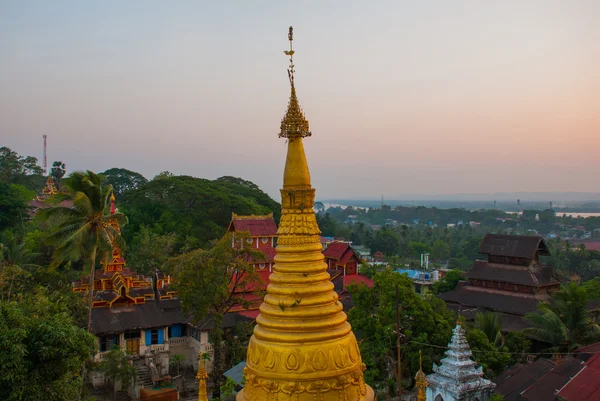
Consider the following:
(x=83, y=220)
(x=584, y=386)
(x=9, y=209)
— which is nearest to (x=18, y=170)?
(x=9, y=209)

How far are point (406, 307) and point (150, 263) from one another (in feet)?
72.4

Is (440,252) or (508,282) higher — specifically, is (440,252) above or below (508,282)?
below

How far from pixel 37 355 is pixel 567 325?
20776 millimetres

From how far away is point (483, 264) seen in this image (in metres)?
34.6

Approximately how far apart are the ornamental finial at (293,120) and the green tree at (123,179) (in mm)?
70158

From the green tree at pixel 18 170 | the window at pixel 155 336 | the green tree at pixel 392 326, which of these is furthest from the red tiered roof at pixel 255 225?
the green tree at pixel 18 170

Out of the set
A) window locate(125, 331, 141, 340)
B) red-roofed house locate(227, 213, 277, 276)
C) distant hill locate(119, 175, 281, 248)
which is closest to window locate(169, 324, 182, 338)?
window locate(125, 331, 141, 340)

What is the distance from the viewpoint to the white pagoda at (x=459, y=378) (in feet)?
62.8

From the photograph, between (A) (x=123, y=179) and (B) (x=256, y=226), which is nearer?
(B) (x=256, y=226)

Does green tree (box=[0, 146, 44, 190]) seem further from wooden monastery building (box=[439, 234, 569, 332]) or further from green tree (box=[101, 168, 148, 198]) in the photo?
wooden monastery building (box=[439, 234, 569, 332])

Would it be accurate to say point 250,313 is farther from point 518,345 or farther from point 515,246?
point 515,246

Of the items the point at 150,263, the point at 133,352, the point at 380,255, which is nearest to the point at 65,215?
the point at 133,352

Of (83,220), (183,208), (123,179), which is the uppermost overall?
(123,179)

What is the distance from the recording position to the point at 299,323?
987 cm
